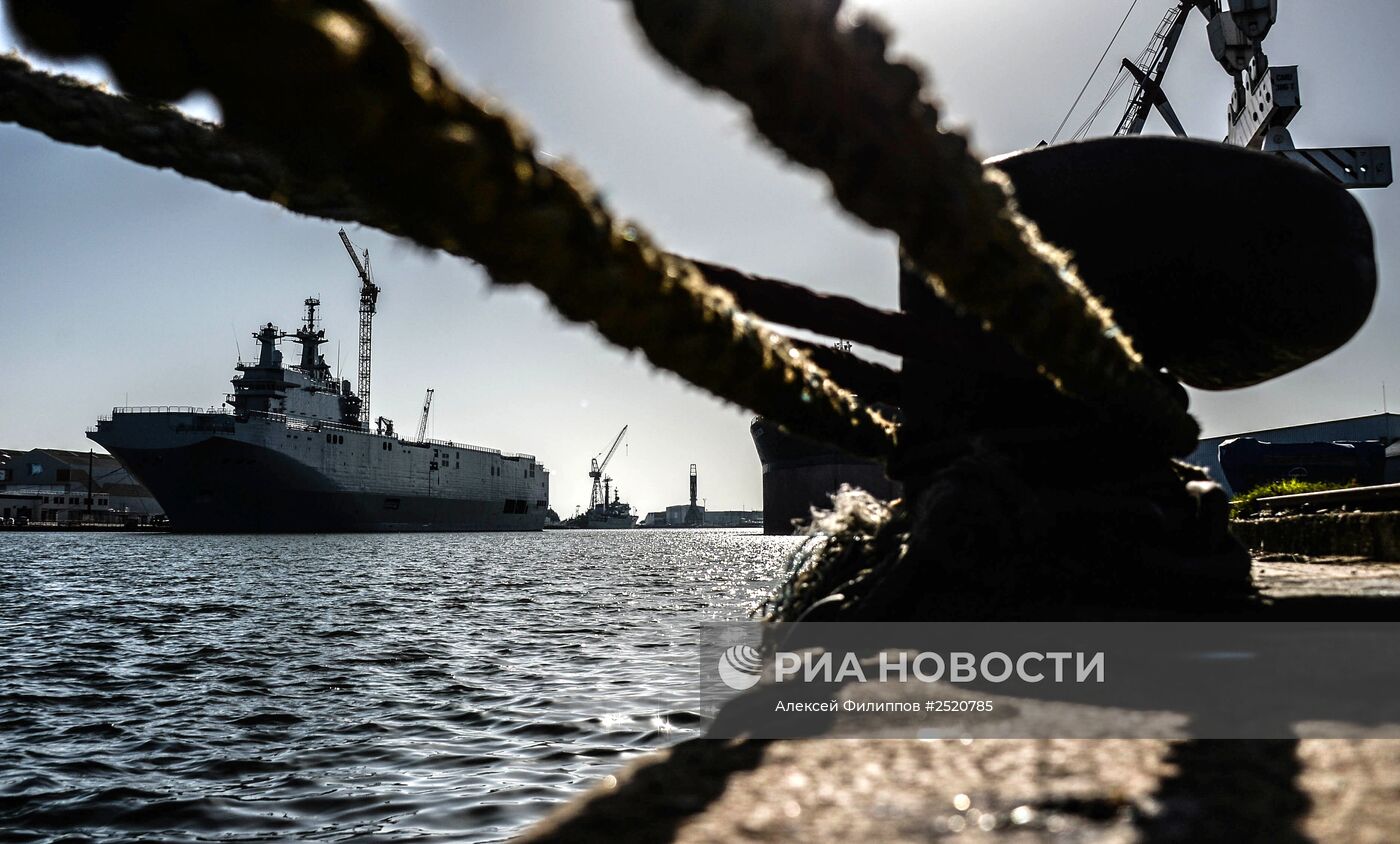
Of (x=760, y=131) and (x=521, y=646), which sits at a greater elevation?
(x=760, y=131)

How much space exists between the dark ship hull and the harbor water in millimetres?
44946

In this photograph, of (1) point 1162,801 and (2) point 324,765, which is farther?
(2) point 324,765

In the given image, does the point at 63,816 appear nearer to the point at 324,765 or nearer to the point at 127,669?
the point at 324,765

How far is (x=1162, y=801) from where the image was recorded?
1.13 meters

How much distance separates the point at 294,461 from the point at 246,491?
4346 mm

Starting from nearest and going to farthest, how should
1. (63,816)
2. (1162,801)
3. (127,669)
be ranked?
(1162,801)
(63,816)
(127,669)

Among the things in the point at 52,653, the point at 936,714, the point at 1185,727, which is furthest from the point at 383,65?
the point at 52,653

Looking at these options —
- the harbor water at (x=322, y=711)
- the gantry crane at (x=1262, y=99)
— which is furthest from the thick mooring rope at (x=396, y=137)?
the gantry crane at (x=1262, y=99)

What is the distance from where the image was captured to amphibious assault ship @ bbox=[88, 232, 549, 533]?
58.5 metres

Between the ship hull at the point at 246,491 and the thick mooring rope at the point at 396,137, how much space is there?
6573cm

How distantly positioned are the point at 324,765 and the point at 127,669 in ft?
20.4

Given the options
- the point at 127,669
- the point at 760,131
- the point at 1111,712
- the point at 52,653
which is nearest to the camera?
the point at 760,131

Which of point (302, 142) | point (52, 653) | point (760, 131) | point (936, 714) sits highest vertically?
point (760, 131)

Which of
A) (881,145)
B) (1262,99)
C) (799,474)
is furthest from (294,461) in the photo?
(881,145)
